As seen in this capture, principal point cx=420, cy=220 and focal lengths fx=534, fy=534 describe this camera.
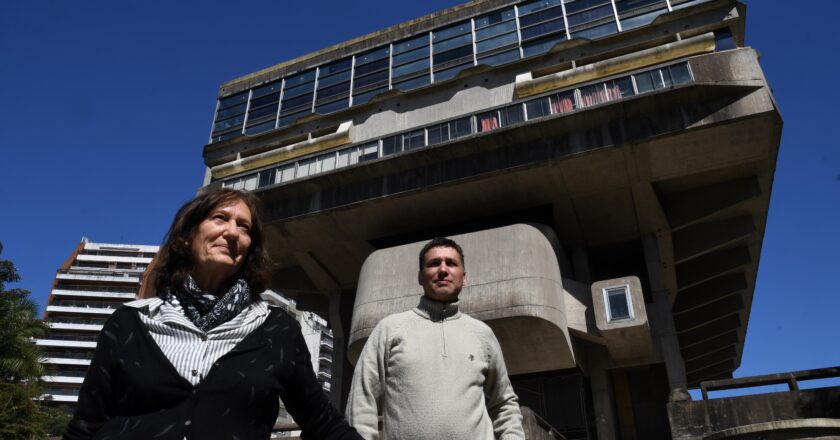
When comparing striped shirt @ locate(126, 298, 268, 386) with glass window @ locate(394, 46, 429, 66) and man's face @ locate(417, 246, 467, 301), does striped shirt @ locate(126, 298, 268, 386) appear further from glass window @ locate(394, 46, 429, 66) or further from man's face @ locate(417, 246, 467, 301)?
glass window @ locate(394, 46, 429, 66)

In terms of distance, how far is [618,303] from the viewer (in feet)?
58.3

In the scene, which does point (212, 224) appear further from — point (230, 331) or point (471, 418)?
point (471, 418)

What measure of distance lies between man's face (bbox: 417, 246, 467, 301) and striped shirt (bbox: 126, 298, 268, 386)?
1.48m

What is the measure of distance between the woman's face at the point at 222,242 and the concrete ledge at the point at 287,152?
22630 mm

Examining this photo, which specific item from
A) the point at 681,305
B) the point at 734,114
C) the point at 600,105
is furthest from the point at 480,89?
the point at 681,305

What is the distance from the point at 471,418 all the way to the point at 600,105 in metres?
16.4

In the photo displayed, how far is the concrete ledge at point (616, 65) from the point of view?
19812 millimetres

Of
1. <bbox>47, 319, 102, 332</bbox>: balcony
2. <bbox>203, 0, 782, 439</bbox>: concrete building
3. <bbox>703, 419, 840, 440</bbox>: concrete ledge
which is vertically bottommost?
<bbox>703, 419, 840, 440</bbox>: concrete ledge

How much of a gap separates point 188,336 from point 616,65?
2166 centimetres

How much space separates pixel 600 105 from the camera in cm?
1761

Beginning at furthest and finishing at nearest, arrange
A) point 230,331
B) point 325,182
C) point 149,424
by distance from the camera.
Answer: point 325,182 → point 230,331 → point 149,424

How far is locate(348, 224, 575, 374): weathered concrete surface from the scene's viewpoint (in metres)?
16.5

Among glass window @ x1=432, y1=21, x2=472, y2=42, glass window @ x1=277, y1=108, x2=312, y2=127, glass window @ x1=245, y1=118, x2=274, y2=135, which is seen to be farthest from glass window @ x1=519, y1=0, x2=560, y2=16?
glass window @ x1=245, y1=118, x2=274, y2=135

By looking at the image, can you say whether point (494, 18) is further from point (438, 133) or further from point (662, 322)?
point (662, 322)
